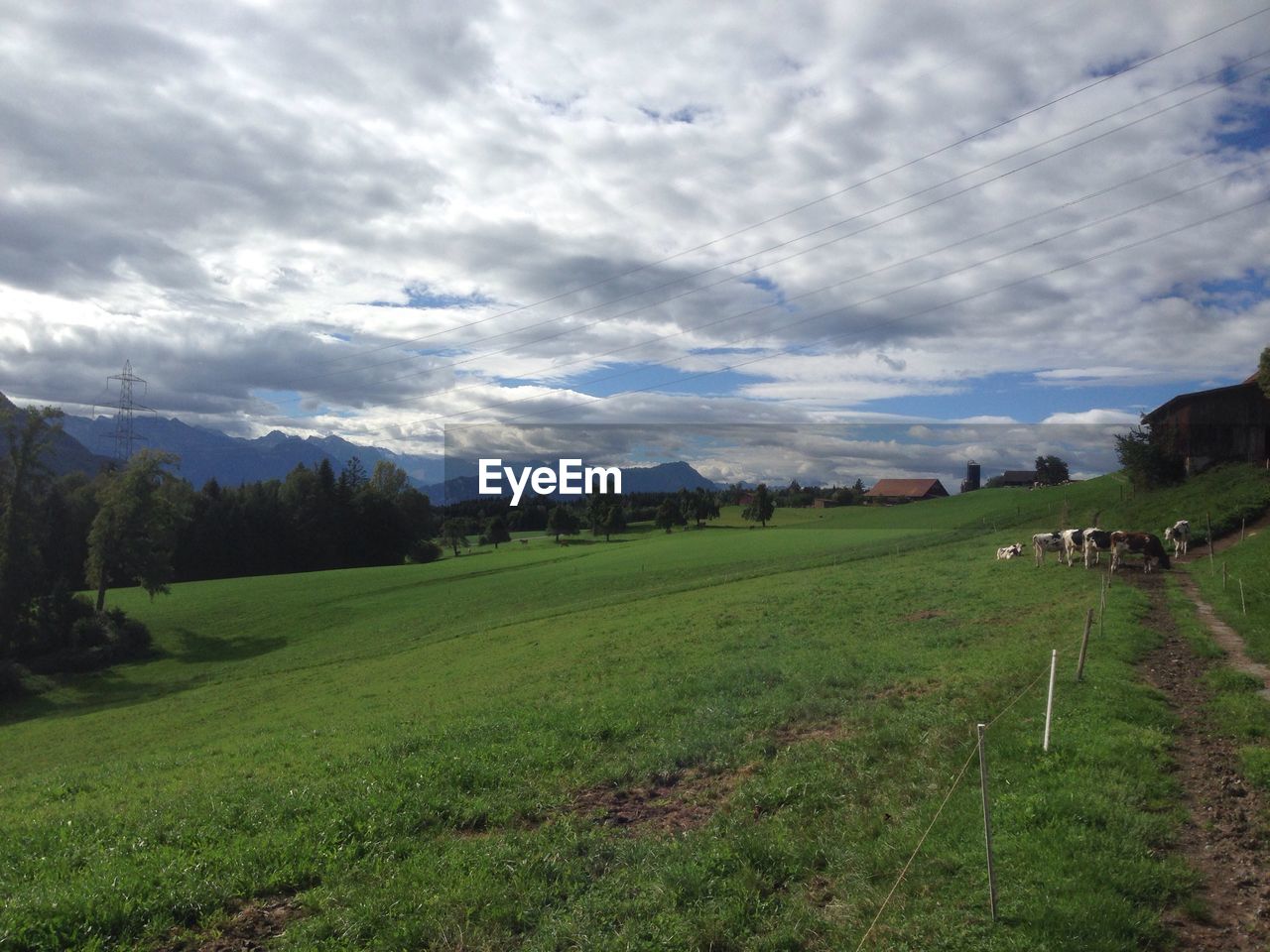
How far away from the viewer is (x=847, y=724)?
12.7m

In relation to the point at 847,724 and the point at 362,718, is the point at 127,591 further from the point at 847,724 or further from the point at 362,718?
the point at 847,724

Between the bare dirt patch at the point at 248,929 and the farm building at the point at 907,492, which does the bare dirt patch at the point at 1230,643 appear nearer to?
the bare dirt patch at the point at 248,929

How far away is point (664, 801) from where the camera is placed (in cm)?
1038

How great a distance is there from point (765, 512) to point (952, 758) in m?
79.6

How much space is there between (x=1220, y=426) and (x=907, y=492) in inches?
1348

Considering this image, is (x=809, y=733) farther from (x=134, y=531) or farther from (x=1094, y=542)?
(x=134, y=531)

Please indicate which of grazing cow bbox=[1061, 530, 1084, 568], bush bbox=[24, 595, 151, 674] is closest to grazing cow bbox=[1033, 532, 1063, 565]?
grazing cow bbox=[1061, 530, 1084, 568]

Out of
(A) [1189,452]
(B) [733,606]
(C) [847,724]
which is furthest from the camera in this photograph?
(A) [1189,452]

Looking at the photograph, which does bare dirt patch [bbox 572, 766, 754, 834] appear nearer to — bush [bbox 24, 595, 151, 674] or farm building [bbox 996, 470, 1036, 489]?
bush [bbox 24, 595, 151, 674]

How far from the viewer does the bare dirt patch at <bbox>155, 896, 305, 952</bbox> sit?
727 cm

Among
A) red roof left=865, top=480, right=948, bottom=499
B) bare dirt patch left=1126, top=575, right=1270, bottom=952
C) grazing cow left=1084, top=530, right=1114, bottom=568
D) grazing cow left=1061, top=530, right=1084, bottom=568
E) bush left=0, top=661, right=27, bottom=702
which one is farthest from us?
red roof left=865, top=480, right=948, bottom=499

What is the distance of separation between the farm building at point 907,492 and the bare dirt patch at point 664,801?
8086 cm

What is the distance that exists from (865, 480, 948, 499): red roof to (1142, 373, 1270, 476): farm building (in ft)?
97.4

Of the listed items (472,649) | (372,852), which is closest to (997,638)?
(372,852)
